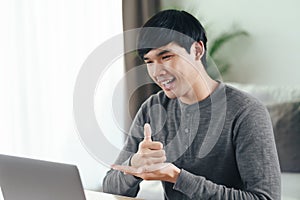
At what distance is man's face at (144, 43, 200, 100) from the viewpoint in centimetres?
133

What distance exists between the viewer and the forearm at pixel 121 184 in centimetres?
139

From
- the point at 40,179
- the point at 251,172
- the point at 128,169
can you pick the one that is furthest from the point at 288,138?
the point at 40,179

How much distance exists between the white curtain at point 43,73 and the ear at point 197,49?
1.07m

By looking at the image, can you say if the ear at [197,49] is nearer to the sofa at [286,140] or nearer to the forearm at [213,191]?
the forearm at [213,191]

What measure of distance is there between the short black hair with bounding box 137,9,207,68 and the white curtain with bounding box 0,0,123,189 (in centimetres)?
99

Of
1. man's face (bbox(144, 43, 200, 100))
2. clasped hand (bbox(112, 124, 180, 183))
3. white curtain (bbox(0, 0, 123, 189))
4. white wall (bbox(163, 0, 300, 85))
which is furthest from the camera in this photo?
white wall (bbox(163, 0, 300, 85))

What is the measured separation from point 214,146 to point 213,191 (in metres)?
0.17

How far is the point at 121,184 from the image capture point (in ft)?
4.69

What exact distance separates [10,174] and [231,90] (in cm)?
64

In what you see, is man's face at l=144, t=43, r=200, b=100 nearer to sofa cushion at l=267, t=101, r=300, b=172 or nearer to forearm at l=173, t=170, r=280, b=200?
forearm at l=173, t=170, r=280, b=200

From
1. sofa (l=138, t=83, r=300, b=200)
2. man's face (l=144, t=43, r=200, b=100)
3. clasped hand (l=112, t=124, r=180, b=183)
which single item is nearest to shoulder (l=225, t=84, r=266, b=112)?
man's face (l=144, t=43, r=200, b=100)

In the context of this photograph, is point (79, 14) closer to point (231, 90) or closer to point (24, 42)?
point (24, 42)

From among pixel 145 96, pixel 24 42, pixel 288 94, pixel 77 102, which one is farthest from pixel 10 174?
pixel 288 94

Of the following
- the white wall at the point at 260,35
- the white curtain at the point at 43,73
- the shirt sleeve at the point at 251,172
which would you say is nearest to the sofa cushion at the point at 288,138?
the white wall at the point at 260,35
